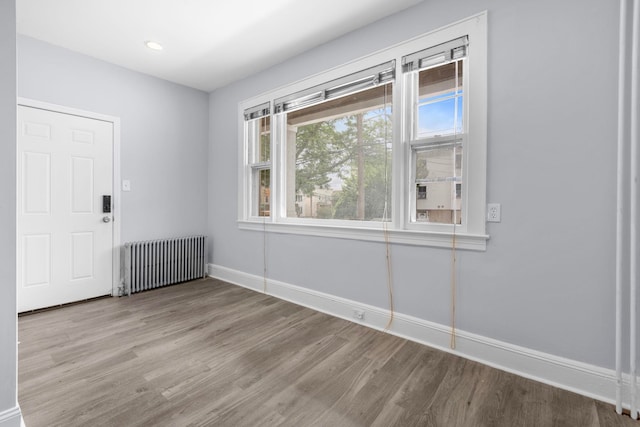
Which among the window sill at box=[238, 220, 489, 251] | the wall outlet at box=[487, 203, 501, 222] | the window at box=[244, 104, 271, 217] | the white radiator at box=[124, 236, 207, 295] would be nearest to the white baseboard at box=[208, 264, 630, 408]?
the window sill at box=[238, 220, 489, 251]

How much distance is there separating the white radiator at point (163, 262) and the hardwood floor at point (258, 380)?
2.79 ft

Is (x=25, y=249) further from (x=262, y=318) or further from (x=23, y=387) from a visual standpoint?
(x=262, y=318)

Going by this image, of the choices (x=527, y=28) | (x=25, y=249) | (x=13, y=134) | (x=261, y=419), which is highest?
(x=527, y=28)

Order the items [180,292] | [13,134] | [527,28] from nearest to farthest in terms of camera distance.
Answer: [13,134]
[527,28]
[180,292]

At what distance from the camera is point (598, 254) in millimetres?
1687

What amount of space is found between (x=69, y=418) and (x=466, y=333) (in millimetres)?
2397

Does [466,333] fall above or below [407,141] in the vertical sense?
below

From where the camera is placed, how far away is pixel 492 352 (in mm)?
2008

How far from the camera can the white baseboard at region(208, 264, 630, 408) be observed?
1.69m

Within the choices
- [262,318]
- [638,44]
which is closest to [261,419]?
[262,318]

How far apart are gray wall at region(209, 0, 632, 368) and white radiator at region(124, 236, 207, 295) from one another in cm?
287

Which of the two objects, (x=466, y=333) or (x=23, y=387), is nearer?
(x=23, y=387)

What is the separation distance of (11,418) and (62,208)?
7.68ft

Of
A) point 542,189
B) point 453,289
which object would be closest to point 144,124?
point 453,289
